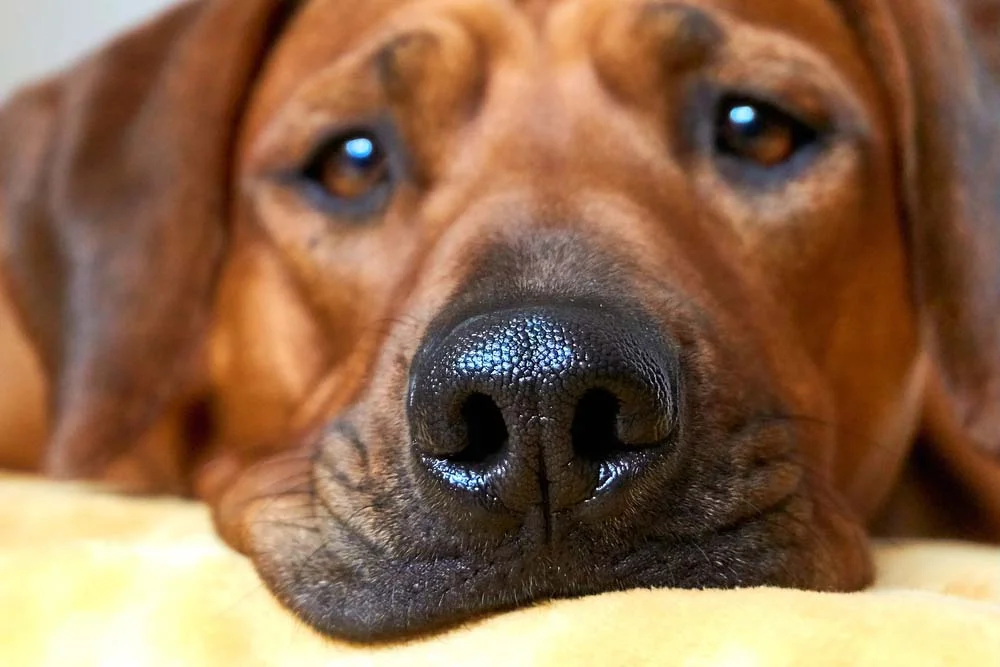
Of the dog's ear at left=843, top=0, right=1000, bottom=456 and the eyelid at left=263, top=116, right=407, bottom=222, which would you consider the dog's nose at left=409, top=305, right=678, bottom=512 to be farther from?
the dog's ear at left=843, top=0, right=1000, bottom=456

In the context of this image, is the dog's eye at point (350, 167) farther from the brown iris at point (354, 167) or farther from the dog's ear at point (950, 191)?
the dog's ear at point (950, 191)

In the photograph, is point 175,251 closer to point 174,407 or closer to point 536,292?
point 174,407

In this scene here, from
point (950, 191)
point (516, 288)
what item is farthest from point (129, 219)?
point (950, 191)

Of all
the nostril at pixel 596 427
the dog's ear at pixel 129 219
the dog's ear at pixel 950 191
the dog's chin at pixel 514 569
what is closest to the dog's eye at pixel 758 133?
the dog's ear at pixel 950 191

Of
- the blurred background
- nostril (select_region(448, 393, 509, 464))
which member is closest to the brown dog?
nostril (select_region(448, 393, 509, 464))

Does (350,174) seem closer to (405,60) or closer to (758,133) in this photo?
(405,60)

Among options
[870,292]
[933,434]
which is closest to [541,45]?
[870,292]
